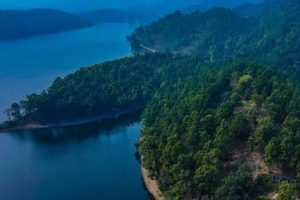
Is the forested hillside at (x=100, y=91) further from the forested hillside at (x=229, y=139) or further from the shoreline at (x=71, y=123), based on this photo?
the forested hillside at (x=229, y=139)

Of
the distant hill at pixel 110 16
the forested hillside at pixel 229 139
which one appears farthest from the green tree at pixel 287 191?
the distant hill at pixel 110 16

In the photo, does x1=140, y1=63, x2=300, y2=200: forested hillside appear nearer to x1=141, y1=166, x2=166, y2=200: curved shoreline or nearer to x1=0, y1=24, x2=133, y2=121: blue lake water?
x1=141, y1=166, x2=166, y2=200: curved shoreline

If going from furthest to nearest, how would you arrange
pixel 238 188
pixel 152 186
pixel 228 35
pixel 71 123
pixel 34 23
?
pixel 34 23
pixel 228 35
pixel 71 123
pixel 152 186
pixel 238 188

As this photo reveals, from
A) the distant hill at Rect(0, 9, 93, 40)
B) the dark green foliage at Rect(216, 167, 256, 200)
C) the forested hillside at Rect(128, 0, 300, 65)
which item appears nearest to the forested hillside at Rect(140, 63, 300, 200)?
the dark green foliage at Rect(216, 167, 256, 200)

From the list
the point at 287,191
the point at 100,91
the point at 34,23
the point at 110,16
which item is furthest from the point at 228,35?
the point at 287,191

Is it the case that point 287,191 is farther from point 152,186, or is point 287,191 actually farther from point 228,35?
point 228,35

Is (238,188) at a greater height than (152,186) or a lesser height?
greater
